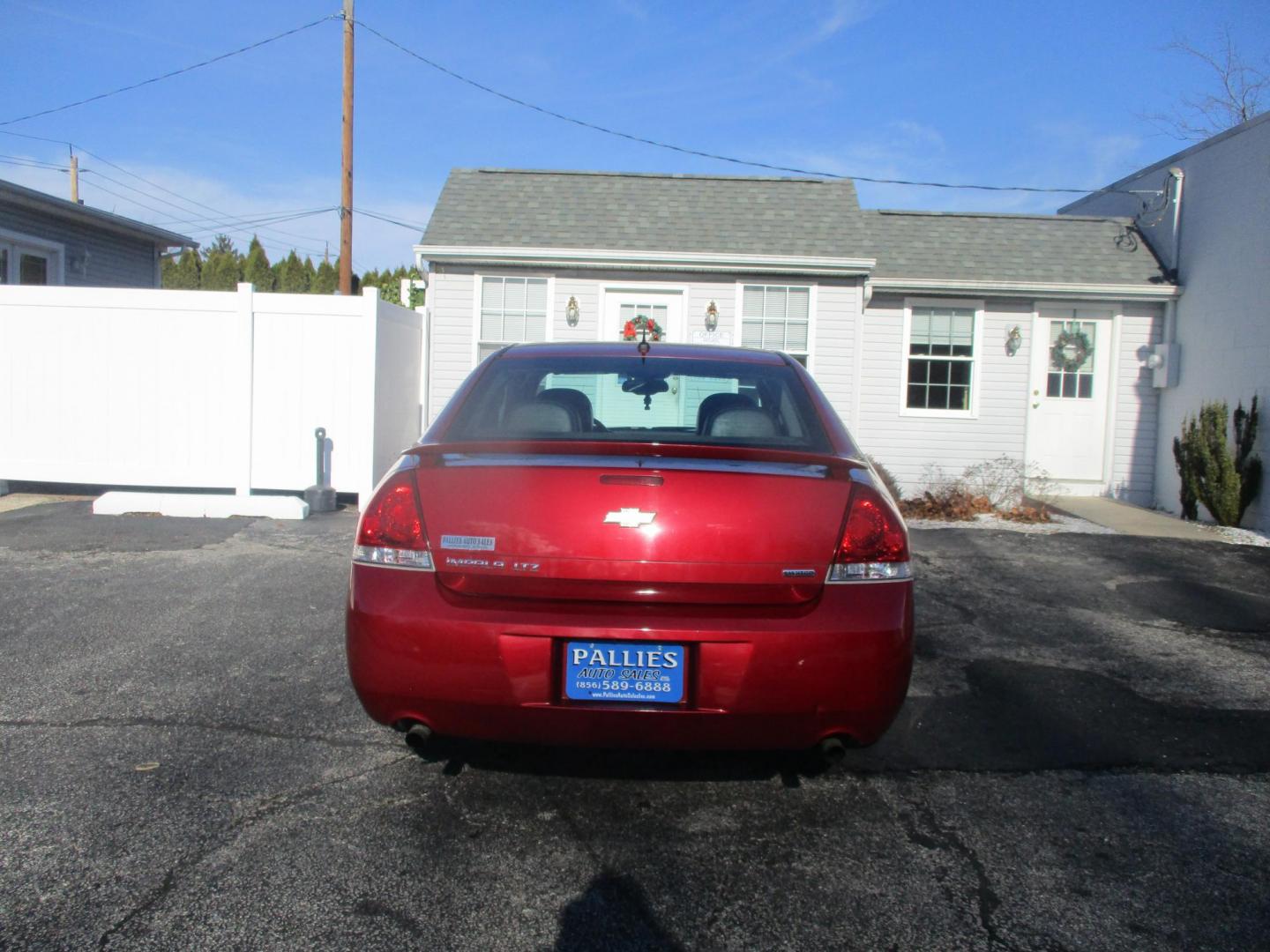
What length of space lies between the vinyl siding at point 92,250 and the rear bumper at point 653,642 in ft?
43.3

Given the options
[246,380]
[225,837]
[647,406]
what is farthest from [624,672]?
[246,380]

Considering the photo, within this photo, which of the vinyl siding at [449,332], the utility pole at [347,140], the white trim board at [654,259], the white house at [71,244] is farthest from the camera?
the utility pole at [347,140]

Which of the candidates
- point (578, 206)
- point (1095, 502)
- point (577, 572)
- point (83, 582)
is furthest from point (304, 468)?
point (1095, 502)

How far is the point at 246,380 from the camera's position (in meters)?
9.23

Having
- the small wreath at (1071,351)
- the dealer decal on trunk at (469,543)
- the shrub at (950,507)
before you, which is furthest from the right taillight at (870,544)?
the small wreath at (1071,351)

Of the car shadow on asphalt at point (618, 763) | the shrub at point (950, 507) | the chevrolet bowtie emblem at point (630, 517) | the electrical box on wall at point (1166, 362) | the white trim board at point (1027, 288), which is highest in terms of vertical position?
the white trim board at point (1027, 288)

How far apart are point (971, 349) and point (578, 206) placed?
5013 millimetres

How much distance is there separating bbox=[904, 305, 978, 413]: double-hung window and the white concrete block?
7155mm

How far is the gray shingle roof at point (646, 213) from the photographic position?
37.7 ft

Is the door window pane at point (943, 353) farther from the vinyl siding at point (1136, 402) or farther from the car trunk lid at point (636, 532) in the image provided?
the car trunk lid at point (636, 532)

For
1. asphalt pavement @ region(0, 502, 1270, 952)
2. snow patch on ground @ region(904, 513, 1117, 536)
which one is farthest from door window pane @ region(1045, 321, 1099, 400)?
asphalt pavement @ region(0, 502, 1270, 952)

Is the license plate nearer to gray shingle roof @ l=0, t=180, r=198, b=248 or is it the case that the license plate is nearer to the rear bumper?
the rear bumper

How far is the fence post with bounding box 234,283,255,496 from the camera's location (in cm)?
923

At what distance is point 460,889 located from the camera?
2572mm
